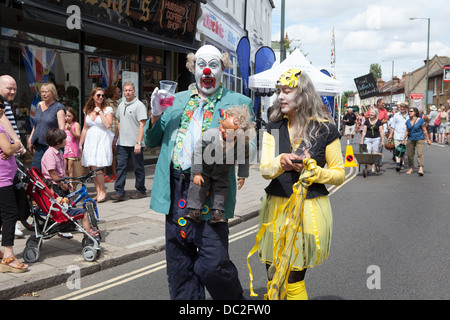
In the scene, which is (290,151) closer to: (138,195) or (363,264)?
(363,264)

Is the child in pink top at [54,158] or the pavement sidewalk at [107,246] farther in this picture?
the child in pink top at [54,158]

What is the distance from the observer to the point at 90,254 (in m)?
5.00

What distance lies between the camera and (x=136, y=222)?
22.8 feet

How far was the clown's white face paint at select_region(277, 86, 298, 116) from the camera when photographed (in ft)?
9.98

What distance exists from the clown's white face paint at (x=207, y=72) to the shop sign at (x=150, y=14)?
6326 millimetres

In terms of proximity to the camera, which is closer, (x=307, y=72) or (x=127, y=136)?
(x=127, y=136)

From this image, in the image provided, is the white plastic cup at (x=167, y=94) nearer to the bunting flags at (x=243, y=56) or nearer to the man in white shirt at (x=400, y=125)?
the bunting flags at (x=243, y=56)

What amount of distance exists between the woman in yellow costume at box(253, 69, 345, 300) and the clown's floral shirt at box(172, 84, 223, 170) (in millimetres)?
415

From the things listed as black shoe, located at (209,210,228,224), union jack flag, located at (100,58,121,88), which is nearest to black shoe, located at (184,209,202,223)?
black shoe, located at (209,210,228,224)

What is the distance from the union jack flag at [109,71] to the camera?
11.4 meters

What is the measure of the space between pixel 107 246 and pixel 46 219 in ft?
2.87

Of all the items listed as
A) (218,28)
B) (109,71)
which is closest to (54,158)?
(109,71)

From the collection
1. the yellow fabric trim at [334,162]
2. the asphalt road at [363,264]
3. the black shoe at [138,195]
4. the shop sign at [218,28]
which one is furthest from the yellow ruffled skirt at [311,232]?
the shop sign at [218,28]
